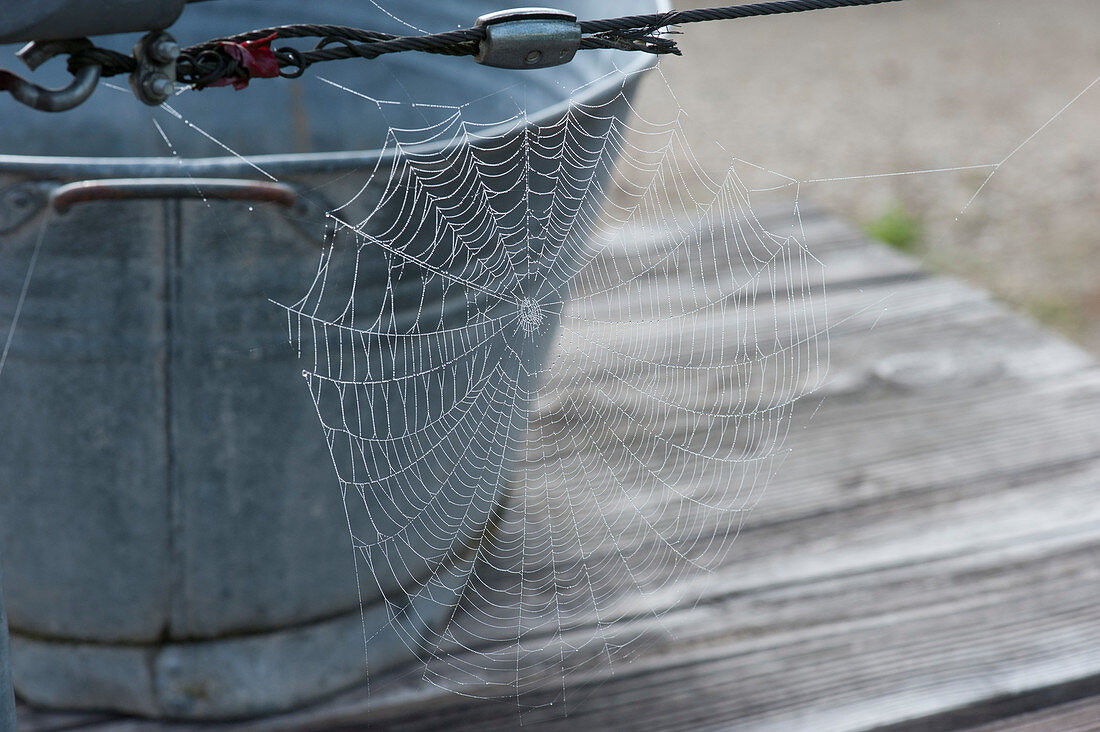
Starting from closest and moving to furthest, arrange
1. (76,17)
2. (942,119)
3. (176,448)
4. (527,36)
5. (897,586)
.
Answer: (76,17) < (527,36) < (176,448) < (897,586) < (942,119)

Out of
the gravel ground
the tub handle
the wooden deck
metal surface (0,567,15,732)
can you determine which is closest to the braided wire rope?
the tub handle

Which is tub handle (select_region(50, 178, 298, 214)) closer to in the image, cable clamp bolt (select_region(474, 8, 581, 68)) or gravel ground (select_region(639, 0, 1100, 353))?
cable clamp bolt (select_region(474, 8, 581, 68))

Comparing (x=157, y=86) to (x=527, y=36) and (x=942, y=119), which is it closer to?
(x=527, y=36)

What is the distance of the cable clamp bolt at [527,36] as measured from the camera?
2.11 ft

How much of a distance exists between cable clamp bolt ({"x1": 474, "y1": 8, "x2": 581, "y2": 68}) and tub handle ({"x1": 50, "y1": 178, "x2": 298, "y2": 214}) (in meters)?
0.35

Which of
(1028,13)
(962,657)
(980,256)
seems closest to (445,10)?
(962,657)

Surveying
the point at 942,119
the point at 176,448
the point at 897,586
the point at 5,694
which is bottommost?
the point at 897,586

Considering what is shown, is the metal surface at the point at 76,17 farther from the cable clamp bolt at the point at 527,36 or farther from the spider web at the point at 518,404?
the spider web at the point at 518,404

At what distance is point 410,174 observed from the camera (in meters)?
1.04

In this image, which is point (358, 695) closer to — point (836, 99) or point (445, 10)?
point (445, 10)

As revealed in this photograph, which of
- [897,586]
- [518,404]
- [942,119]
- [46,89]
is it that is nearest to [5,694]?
[46,89]

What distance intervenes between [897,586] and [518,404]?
600 mm

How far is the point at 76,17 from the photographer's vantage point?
53cm

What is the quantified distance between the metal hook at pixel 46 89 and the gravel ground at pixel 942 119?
2.43m
